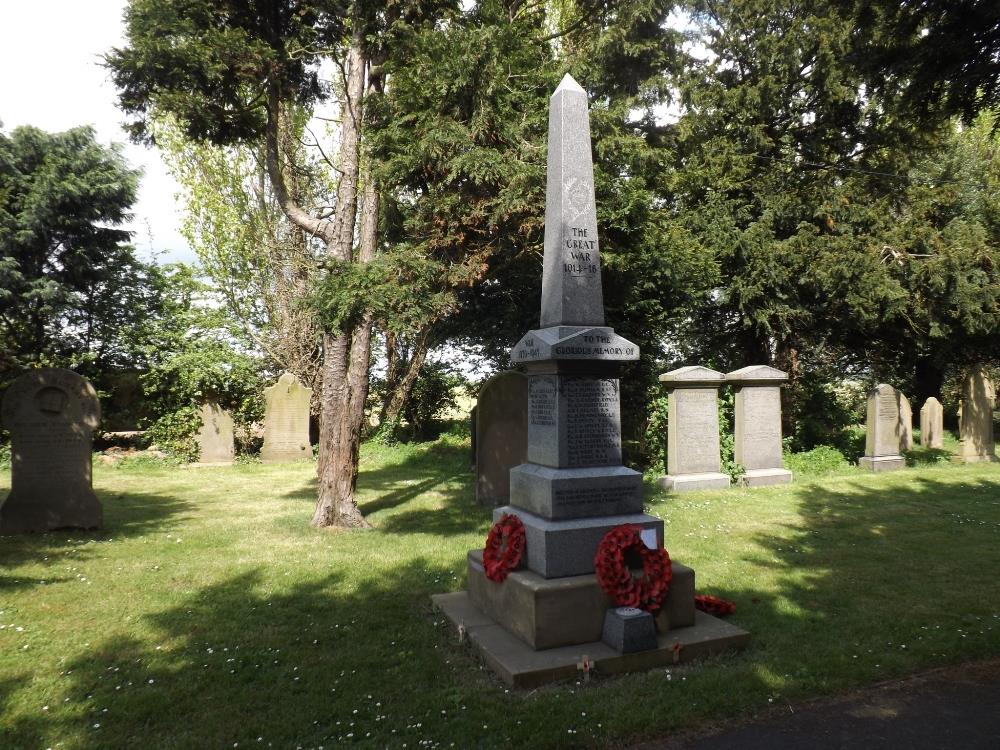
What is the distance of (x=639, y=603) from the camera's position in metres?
4.65

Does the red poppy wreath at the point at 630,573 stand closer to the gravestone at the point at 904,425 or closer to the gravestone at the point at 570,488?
the gravestone at the point at 570,488

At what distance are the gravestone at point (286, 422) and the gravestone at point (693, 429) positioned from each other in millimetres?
9347

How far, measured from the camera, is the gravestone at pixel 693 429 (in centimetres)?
1203

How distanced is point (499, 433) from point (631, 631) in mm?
5963

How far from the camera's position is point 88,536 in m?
8.15

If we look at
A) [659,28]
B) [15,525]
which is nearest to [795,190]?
[659,28]

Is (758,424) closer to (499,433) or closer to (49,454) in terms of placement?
(499,433)

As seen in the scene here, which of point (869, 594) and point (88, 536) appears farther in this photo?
point (88, 536)

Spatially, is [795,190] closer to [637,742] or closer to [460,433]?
[460,433]

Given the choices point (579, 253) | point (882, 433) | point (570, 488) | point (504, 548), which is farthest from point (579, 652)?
point (882, 433)

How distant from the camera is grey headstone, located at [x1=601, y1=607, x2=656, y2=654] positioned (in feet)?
14.5

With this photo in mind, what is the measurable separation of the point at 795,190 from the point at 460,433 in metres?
11.2

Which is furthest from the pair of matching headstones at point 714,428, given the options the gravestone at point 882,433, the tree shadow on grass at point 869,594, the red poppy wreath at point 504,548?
the red poppy wreath at point 504,548

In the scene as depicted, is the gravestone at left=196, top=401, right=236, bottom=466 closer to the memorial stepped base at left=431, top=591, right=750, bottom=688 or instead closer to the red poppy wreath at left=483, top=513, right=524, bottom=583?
the red poppy wreath at left=483, top=513, right=524, bottom=583
